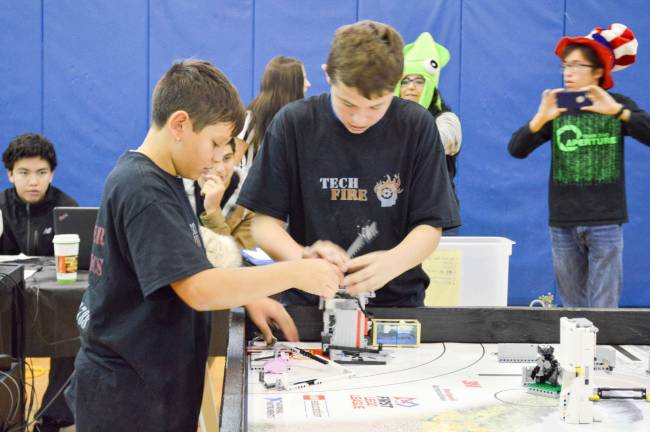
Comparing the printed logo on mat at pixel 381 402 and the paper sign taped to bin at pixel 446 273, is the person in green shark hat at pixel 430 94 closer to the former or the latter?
the paper sign taped to bin at pixel 446 273

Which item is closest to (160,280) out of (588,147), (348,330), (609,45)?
(348,330)

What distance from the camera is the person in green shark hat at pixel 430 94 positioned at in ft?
12.2

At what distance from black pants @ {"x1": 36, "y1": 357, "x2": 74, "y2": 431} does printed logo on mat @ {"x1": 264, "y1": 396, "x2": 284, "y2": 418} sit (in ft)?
6.19

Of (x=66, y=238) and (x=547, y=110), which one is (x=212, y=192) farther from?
(x=547, y=110)

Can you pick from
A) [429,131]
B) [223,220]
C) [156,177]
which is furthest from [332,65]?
[223,220]

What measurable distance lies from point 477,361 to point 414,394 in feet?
0.98

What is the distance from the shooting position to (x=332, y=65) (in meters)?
1.79

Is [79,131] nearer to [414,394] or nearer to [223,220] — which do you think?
[223,220]

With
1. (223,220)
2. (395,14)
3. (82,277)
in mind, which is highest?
(395,14)

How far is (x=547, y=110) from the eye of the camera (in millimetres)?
Answer: 3520

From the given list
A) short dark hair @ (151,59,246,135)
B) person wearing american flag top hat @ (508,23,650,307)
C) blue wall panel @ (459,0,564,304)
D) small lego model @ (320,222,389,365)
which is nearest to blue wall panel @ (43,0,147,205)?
blue wall panel @ (459,0,564,304)

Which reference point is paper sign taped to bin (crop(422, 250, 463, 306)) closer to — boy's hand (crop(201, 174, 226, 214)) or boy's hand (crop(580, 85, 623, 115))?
boy's hand (crop(580, 85, 623, 115))

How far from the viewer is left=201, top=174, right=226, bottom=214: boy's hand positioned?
3.22m

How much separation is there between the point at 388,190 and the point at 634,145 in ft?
13.8
